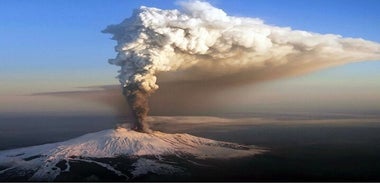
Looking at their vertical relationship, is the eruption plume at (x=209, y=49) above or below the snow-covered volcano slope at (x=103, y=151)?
above

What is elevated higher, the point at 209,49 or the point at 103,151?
the point at 209,49

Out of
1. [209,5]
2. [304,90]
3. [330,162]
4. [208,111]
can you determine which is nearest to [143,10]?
[209,5]

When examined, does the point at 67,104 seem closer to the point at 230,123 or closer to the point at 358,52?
the point at 230,123

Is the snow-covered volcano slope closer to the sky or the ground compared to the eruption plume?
closer to the ground
